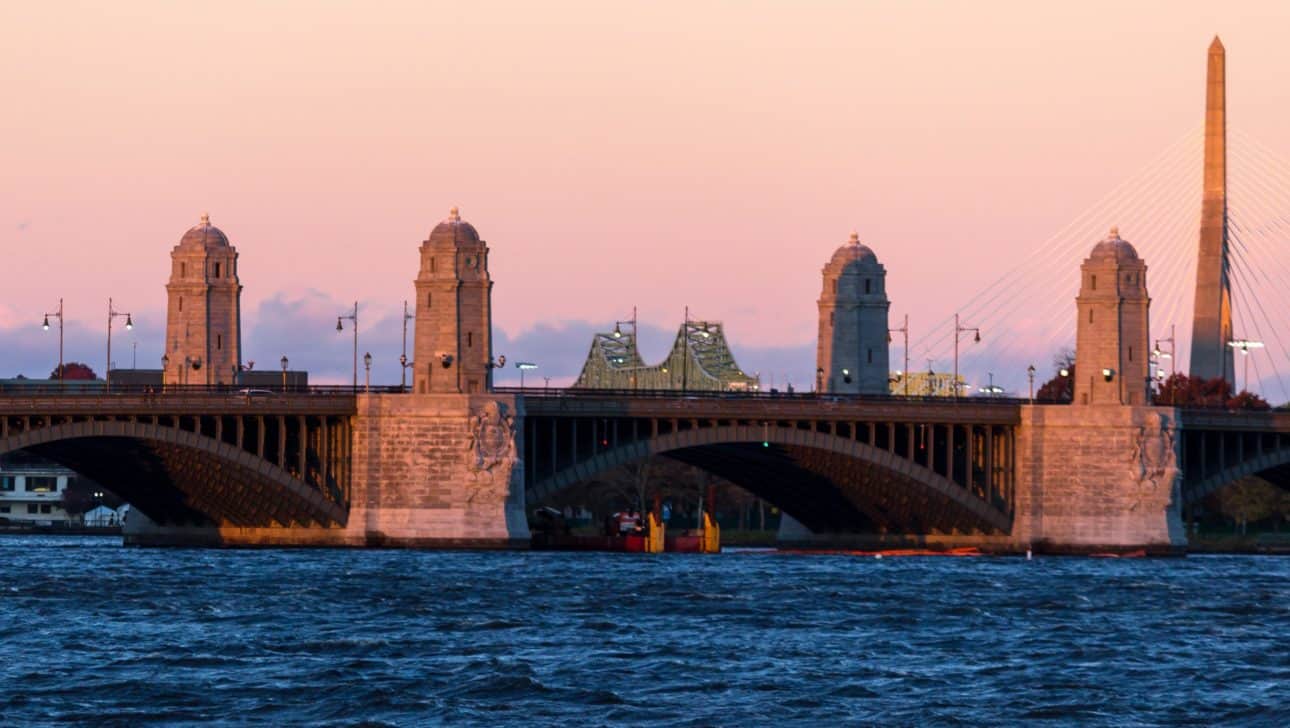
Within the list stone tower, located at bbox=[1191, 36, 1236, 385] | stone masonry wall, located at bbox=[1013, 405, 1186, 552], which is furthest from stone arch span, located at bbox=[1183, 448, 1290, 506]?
stone tower, located at bbox=[1191, 36, 1236, 385]

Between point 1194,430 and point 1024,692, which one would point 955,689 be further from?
point 1194,430

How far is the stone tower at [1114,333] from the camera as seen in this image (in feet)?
496

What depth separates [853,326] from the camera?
171 meters

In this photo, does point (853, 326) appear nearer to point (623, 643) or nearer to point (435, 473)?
point (435, 473)

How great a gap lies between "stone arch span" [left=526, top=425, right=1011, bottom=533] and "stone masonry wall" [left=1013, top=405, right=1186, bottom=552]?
2709 millimetres

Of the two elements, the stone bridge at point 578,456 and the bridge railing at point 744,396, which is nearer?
the stone bridge at point 578,456

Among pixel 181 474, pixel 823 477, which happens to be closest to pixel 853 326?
pixel 823 477

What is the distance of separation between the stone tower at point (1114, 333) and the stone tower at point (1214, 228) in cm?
3748

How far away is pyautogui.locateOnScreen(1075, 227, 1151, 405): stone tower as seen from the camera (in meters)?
151

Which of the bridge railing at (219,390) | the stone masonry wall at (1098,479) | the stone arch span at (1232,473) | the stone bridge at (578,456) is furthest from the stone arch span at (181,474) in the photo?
the stone arch span at (1232,473)

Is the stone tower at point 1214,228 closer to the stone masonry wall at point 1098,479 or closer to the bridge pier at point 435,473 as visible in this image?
the stone masonry wall at point 1098,479

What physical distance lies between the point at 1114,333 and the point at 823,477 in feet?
57.5

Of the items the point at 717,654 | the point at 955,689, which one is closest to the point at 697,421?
the point at 717,654

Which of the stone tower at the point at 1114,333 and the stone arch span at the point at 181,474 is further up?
the stone tower at the point at 1114,333
